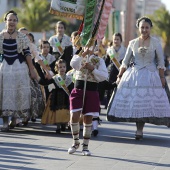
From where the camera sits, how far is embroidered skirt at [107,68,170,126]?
12055 millimetres

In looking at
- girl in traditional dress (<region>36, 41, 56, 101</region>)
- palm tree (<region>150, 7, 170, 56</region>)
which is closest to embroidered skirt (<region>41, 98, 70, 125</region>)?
girl in traditional dress (<region>36, 41, 56, 101</region>)

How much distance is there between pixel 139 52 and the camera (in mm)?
12102

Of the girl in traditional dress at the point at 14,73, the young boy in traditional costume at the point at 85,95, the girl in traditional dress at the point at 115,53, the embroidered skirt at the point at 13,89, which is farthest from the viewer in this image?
the girl in traditional dress at the point at 115,53

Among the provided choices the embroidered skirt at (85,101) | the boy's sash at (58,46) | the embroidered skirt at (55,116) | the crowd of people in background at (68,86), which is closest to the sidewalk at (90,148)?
the embroidered skirt at (55,116)

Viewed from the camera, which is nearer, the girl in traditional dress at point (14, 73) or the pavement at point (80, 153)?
the pavement at point (80, 153)

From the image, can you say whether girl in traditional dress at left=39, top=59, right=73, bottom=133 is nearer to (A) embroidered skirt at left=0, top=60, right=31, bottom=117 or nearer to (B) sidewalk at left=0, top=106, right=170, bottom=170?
(B) sidewalk at left=0, top=106, right=170, bottom=170

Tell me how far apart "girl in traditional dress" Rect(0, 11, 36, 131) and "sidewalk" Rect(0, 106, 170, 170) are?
0.40m

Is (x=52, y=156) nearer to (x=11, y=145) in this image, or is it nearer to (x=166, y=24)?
(x=11, y=145)

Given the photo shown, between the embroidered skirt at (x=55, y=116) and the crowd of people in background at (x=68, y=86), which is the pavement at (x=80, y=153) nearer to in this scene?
the embroidered skirt at (x=55, y=116)

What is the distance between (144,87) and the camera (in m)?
12.2

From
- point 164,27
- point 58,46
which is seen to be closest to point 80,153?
point 58,46

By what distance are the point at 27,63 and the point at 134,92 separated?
1.89 m

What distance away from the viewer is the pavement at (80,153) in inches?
365

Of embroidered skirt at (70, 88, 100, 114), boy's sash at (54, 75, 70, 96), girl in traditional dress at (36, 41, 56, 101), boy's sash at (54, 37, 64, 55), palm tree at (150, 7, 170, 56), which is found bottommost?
embroidered skirt at (70, 88, 100, 114)
